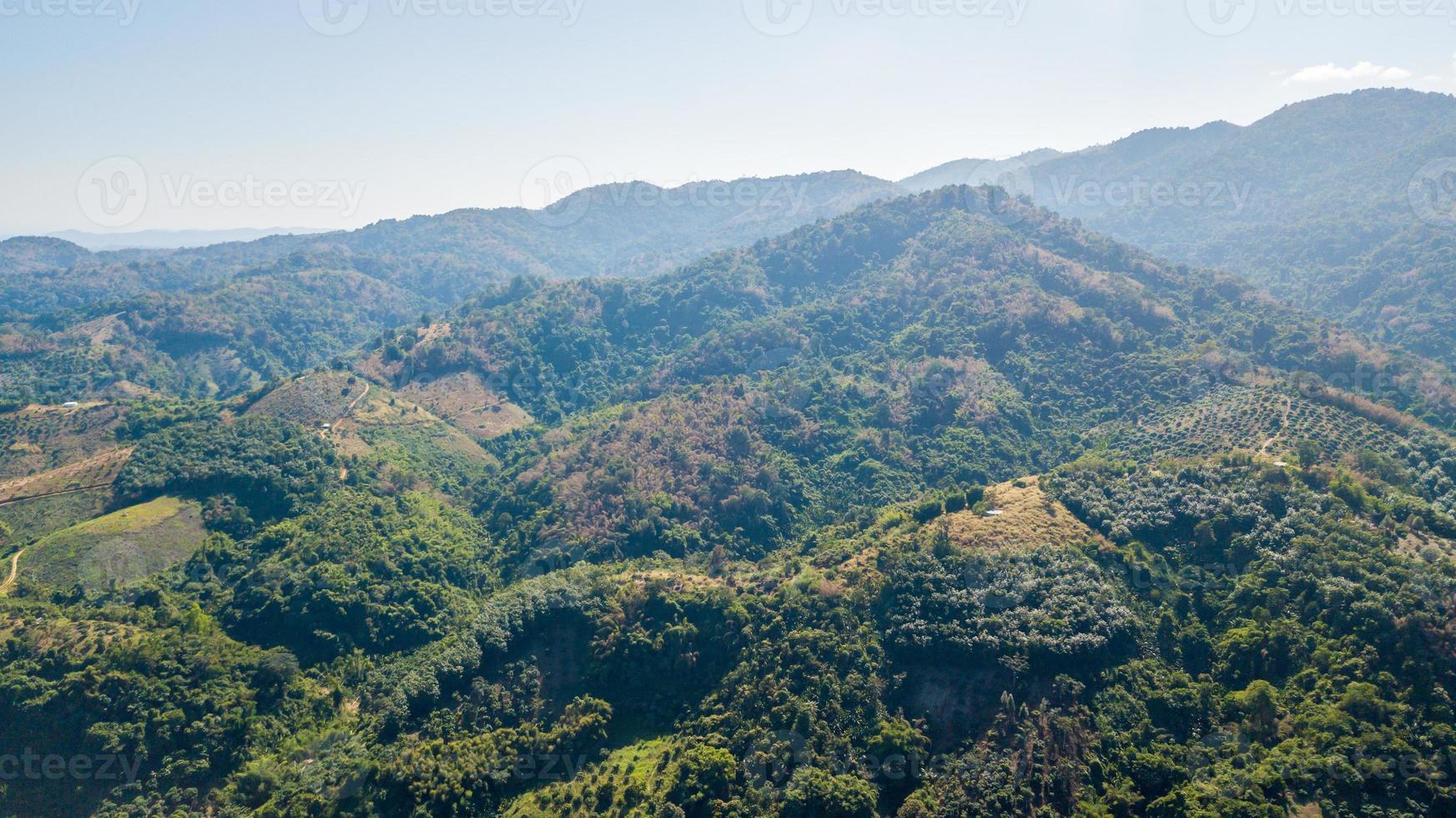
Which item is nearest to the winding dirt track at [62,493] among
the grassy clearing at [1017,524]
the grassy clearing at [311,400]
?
the grassy clearing at [311,400]

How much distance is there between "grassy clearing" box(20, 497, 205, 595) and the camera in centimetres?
6812

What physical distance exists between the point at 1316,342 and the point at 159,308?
246 metres

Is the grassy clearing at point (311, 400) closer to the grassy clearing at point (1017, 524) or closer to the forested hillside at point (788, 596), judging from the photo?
the forested hillside at point (788, 596)

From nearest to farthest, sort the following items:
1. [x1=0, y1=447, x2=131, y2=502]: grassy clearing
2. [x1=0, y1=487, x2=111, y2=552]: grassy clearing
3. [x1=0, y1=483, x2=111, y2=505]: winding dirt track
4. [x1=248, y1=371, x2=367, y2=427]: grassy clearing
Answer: [x1=0, y1=487, x2=111, y2=552]: grassy clearing, [x1=0, y1=483, x2=111, y2=505]: winding dirt track, [x1=0, y1=447, x2=131, y2=502]: grassy clearing, [x1=248, y1=371, x2=367, y2=427]: grassy clearing

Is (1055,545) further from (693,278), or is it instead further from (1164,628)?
(693,278)

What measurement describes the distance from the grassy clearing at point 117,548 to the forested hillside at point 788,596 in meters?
0.40

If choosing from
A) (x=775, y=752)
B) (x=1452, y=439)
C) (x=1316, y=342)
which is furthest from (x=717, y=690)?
(x=1316, y=342)

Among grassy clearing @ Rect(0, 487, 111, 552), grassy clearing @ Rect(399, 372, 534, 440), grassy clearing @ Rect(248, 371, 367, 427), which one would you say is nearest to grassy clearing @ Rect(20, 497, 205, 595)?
grassy clearing @ Rect(0, 487, 111, 552)

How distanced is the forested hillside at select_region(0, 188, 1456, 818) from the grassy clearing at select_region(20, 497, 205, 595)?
403mm

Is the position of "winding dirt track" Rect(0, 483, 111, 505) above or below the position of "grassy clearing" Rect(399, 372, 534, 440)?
above

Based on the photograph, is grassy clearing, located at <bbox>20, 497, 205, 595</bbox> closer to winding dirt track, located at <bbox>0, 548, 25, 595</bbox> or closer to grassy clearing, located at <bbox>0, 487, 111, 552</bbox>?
winding dirt track, located at <bbox>0, 548, 25, 595</bbox>

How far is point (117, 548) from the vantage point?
72125 millimetres

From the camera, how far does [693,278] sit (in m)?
184

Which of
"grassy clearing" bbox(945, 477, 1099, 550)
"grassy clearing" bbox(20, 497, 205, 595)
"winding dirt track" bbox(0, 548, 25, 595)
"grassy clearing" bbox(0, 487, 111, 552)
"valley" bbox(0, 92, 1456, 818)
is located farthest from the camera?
"grassy clearing" bbox(0, 487, 111, 552)
